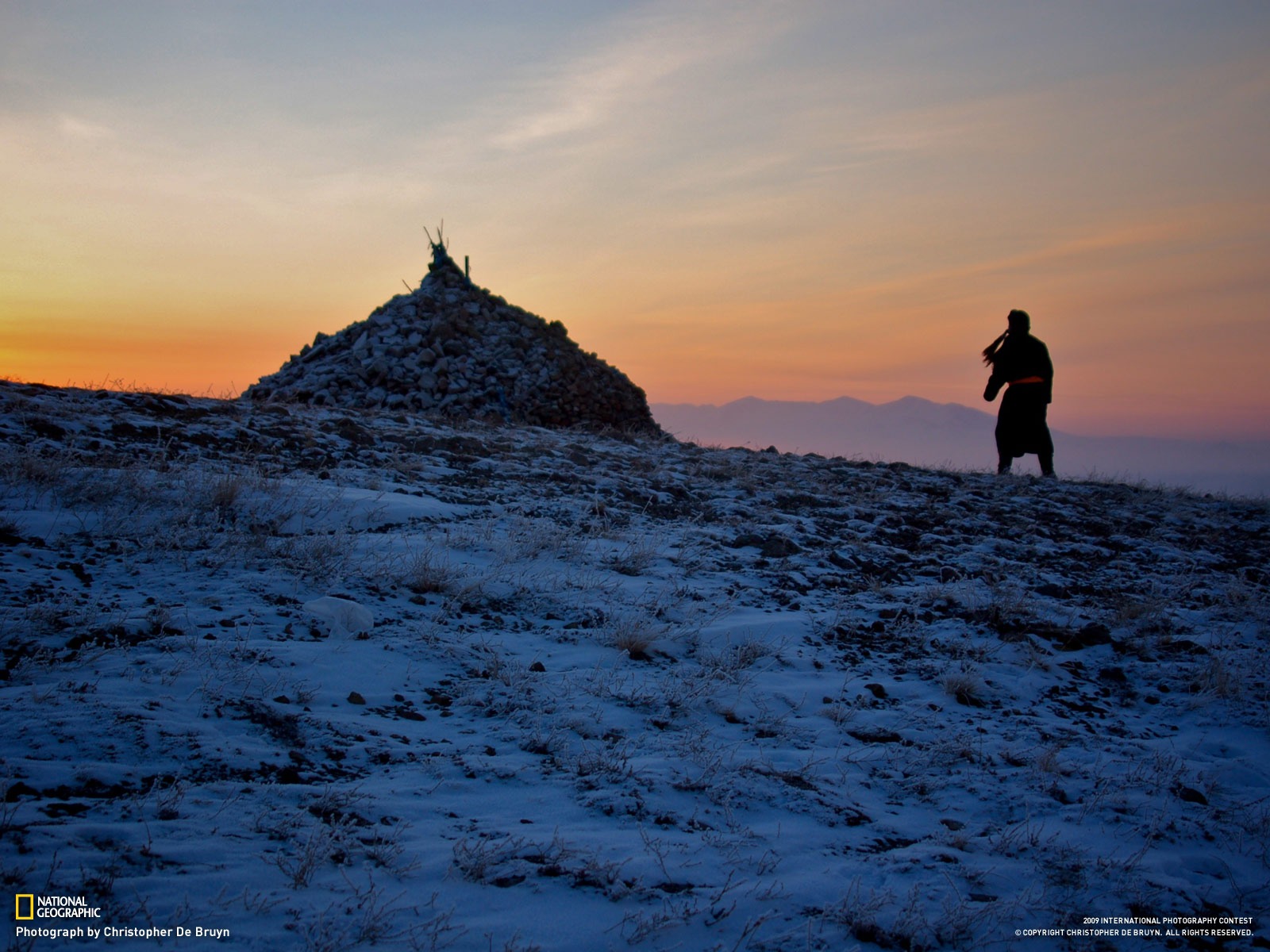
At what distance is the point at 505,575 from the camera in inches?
156

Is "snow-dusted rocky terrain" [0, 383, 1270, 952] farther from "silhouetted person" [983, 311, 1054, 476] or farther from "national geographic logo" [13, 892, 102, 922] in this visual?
"silhouetted person" [983, 311, 1054, 476]

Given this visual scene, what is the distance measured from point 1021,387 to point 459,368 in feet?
28.0

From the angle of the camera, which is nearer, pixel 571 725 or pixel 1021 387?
pixel 571 725

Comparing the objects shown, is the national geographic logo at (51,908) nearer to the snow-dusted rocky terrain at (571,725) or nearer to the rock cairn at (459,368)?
the snow-dusted rocky terrain at (571,725)

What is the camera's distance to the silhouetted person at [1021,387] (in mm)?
10625

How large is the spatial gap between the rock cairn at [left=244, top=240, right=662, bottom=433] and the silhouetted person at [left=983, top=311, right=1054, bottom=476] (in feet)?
18.3

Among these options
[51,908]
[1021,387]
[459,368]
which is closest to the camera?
[51,908]

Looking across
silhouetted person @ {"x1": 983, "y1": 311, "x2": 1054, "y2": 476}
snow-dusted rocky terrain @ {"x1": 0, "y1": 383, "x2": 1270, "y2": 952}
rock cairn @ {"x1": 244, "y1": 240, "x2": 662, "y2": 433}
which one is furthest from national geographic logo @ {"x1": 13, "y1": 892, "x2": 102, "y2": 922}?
silhouetted person @ {"x1": 983, "y1": 311, "x2": 1054, "y2": 476}

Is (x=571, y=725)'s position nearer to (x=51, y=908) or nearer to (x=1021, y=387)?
(x=51, y=908)

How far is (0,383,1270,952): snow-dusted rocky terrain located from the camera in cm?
184

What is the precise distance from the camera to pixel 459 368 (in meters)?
12.8

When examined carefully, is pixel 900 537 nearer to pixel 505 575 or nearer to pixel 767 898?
pixel 505 575

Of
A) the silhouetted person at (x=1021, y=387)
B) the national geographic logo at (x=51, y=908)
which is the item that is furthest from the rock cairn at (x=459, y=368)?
Result: the national geographic logo at (x=51, y=908)

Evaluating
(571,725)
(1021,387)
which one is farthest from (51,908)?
(1021,387)
